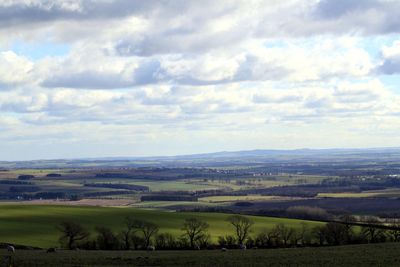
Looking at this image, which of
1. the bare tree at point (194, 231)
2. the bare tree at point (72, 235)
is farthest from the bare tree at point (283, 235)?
the bare tree at point (72, 235)

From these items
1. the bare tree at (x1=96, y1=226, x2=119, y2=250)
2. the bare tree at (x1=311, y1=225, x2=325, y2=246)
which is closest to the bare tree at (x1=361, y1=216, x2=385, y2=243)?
the bare tree at (x1=311, y1=225, x2=325, y2=246)

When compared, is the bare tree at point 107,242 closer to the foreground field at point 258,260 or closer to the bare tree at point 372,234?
the foreground field at point 258,260

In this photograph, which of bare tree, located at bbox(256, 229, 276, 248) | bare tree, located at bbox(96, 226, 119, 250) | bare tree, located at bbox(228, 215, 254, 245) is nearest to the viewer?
bare tree, located at bbox(96, 226, 119, 250)

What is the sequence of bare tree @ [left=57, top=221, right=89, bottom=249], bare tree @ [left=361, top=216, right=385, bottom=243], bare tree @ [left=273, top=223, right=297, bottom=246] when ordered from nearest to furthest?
bare tree @ [left=57, top=221, right=89, bottom=249], bare tree @ [left=361, top=216, right=385, bottom=243], bare tree @ [left=273, top=223, right=297, bottom=246]

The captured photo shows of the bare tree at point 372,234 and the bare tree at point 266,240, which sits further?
the bare tree at point 372,234

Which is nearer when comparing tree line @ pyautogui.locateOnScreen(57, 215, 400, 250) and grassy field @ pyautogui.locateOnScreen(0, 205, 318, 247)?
tree line @ pyautogui.locateOnScreen(57, 215, 400, 250)

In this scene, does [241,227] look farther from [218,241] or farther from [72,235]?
[72,235]

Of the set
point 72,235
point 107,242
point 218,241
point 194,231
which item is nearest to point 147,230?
point 194,231

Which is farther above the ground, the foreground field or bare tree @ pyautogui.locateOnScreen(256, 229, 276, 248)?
the foreground field

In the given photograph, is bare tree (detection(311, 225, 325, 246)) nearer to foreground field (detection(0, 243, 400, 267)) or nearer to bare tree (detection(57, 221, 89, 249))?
foreground field (detection(0, 243, 400, 267))
